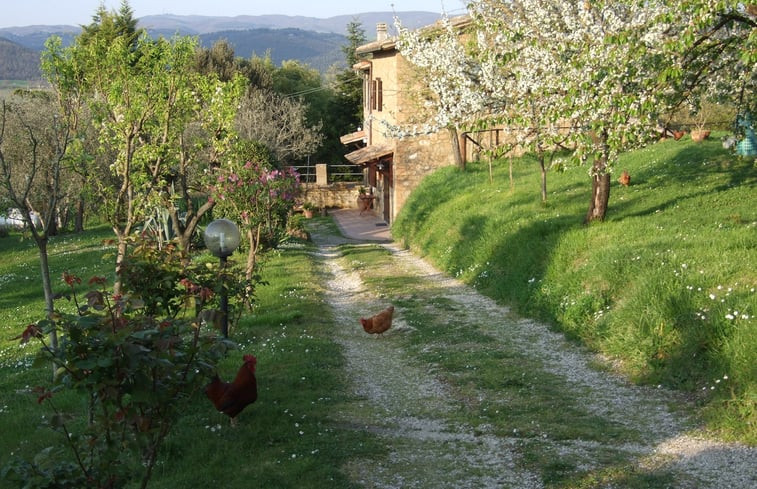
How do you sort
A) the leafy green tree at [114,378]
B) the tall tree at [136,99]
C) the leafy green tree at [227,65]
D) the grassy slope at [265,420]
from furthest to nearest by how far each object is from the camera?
1. the leafy green tree at [227,65]
2. the tall tree at [136,99]
3. the grassy slope at [265,420]
4. the leafy green tree at [114,378]

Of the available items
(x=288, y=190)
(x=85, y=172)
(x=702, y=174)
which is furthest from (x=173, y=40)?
(x=702, y=174)

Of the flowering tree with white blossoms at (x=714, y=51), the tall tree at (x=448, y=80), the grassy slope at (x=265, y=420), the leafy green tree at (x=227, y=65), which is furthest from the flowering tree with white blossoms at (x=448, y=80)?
the leafy green tree at (x=227, y=65)

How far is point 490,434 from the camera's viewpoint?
271 inches

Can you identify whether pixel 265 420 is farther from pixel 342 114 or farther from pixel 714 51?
pixel 342 114

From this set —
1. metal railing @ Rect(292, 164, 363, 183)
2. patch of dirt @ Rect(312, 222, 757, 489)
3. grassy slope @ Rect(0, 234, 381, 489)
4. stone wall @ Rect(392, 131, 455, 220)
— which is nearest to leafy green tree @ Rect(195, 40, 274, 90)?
metal railing @ Rect(292, 164, 363, 183)

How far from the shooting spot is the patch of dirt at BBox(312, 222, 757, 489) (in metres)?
5.89

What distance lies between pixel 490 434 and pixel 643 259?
484 cm

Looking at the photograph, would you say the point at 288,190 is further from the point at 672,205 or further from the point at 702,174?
the point at 702,174

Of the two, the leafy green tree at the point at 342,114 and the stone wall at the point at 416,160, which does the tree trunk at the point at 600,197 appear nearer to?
the stone wall at the point at 416,160

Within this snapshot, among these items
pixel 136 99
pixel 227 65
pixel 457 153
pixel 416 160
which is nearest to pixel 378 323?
pixel 136 99

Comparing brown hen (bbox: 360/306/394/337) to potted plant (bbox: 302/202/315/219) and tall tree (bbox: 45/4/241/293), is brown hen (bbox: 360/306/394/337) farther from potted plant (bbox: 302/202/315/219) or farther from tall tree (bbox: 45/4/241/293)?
potted plant (bbox: 302/202/315/219)

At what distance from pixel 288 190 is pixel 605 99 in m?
9.47

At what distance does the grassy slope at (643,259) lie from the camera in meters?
Result: 7.89

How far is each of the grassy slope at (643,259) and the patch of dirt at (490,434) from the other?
0.42 m
